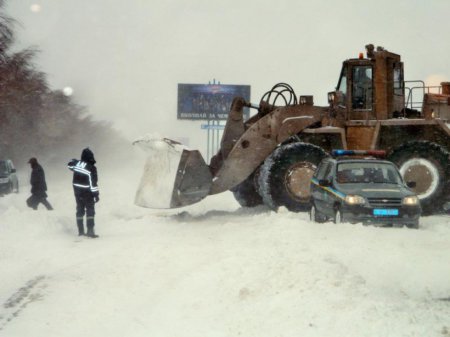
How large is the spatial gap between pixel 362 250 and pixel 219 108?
53.5 m

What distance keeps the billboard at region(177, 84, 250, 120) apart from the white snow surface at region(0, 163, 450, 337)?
49038 millimetres

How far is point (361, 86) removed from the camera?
51.8 ft

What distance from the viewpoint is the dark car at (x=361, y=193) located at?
11.6 metres

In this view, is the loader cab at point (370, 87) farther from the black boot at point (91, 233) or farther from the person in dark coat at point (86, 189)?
the black boot at point (91, 233)

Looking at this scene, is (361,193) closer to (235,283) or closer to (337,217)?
(337,217)

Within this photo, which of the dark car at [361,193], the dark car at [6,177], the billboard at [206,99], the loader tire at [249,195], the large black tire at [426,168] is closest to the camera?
the dark car at [361,193]

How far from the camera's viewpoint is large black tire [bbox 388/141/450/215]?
1456 cm

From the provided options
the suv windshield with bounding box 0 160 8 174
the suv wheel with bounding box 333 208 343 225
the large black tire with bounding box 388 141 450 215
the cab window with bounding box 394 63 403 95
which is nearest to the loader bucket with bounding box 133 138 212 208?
the suv wheel with bounding box 333 208 343 225

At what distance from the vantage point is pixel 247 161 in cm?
1505

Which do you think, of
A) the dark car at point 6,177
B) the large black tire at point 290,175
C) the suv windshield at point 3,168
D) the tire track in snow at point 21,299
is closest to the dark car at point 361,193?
the large black tire at point 290,175

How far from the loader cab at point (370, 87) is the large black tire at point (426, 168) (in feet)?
4.20

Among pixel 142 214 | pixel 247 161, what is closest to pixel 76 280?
pixel 247 161

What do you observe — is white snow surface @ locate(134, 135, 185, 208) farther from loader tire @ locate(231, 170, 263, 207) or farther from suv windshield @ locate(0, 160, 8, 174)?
suv windshield @ locate(0, 160, 8, 174)

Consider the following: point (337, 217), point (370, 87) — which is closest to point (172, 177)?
point (337, 217)
